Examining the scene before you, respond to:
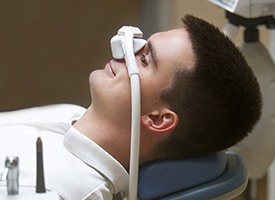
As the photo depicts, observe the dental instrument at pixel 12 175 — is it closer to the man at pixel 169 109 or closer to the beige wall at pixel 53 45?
the man at pixel 169 109

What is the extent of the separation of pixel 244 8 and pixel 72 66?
1323 mm

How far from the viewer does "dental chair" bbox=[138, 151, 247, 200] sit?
4.36 ft

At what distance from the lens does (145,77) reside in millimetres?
1374

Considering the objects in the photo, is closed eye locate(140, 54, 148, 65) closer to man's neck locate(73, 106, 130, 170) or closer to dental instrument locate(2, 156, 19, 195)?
man's neck locate(73, 106, 130, 170)

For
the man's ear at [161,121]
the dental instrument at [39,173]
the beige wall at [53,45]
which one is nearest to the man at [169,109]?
the man's ear at [161,121]

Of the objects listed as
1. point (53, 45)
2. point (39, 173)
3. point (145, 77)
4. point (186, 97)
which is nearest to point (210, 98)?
point (186, 97)

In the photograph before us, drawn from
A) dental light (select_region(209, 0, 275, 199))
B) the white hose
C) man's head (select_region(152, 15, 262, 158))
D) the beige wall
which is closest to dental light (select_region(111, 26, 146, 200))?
the white hose

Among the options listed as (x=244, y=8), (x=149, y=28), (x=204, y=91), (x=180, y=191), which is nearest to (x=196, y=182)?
(x=180, y=191)

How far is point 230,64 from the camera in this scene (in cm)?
137

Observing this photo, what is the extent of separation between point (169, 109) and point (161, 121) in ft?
0.11

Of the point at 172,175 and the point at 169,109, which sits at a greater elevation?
the point at 169,109

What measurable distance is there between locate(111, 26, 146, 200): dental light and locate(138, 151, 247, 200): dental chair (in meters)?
0.05

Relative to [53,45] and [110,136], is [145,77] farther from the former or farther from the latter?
[53,45]

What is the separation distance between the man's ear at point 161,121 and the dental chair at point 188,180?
0.08m
